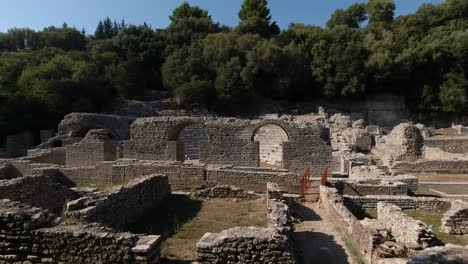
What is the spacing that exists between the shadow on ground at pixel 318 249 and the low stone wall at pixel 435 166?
1252 cm

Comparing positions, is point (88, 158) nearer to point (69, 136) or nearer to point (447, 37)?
point (69, 136)

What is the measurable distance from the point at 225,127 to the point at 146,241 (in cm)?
1288

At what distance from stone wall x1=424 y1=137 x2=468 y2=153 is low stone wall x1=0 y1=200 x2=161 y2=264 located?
26.6m

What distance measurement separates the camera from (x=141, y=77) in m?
48.9

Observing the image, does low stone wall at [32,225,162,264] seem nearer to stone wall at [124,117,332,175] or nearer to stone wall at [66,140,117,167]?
stone wall at [124,117,332,175]

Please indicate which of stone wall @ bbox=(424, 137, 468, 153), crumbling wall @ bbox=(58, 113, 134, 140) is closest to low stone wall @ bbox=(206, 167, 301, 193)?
stone wall @ bbox=(424, 137, 468, 153)

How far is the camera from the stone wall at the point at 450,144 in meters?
27.4

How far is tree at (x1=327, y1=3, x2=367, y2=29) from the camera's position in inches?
2785

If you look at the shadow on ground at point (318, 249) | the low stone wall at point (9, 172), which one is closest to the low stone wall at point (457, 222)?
the shadow on ground at point (318, 249)

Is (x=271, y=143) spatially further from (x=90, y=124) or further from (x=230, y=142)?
(x=90, y=124)

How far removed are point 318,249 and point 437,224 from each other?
422 cm

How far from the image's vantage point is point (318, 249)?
863 centimetres

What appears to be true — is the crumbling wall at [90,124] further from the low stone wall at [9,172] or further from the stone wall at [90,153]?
the low stone wall at [9,172]

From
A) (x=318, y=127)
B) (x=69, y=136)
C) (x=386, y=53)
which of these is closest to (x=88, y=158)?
(x=69, y=136)
